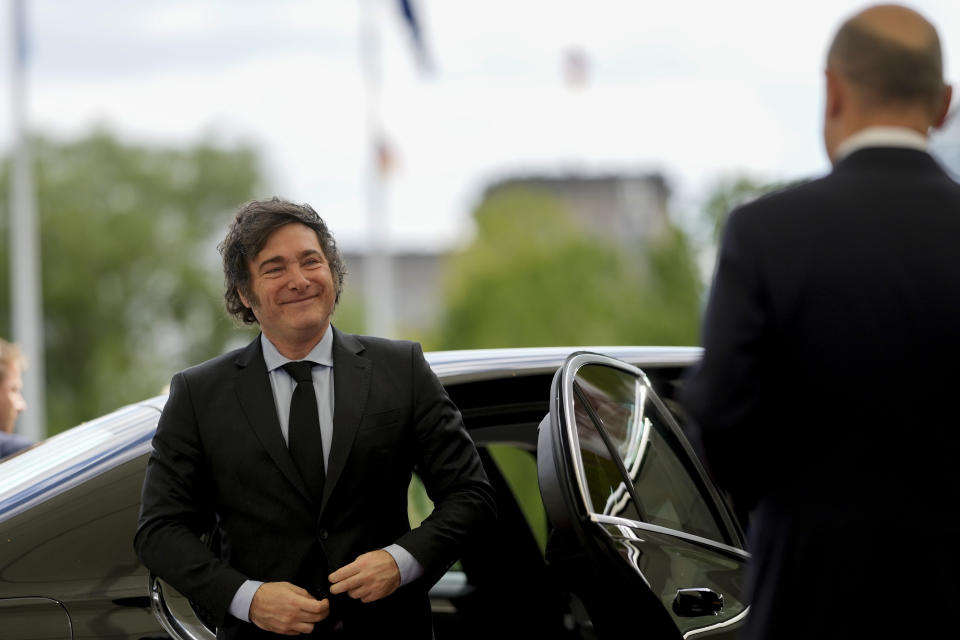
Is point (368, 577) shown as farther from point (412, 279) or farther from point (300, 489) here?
point (412, 279)

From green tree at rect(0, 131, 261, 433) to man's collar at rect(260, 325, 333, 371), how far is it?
1278 inches

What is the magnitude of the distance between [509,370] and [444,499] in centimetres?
65

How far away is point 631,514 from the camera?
9.71 ft

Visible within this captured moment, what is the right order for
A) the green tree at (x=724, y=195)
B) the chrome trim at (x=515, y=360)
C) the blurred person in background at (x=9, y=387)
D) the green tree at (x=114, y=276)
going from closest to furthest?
the chrome trim at (x=515, y=360) < the blurred person in background at (x=9, y=387) < the green tree at (x=724, y=195) < the green tree at (x=114, y=276)

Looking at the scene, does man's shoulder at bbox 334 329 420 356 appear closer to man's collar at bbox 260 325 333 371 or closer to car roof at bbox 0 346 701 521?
man's collar at bbox 260 325 333 371

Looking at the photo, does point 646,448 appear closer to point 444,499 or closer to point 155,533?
point 444,499

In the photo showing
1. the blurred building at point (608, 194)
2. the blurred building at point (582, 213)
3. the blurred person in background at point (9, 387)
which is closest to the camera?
the blurred person in background at point (9, 387)

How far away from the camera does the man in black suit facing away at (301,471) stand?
2.59 m

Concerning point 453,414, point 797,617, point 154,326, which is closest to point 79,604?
point 453,414

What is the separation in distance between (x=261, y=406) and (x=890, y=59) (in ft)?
4.66

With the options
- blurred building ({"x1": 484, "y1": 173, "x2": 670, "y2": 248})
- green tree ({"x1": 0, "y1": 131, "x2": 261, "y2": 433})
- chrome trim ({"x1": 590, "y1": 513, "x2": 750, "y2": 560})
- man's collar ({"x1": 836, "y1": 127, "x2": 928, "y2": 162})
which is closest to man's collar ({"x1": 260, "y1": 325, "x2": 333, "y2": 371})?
chrome trim ({"x1": 590, "y1": 513, "x2": 750, "y2": 560})

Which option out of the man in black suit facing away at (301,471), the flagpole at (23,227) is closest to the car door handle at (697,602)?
the man in black suit facing away at (301,471)

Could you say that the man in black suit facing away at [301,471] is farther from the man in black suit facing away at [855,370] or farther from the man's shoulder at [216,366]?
the man in black suit facing away at [855,370]

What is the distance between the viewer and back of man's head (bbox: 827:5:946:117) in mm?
1988
